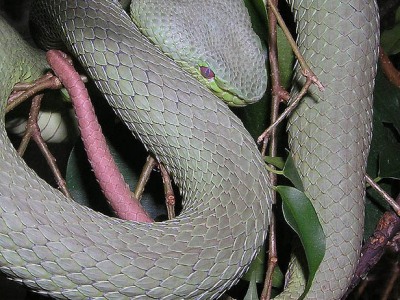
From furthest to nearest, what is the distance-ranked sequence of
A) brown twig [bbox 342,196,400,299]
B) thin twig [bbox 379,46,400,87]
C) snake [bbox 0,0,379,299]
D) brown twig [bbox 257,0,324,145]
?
thin twig [bbox 379,46,400,87], brown twig [bbox 342,196,400,299], brown twig [bbox 257,0,324,145], snake [bbox 0,0,379,299]

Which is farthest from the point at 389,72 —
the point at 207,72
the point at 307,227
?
the point at 307,227

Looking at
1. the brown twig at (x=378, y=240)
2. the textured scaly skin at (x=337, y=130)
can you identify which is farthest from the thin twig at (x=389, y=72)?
the brown twig at (x=378, y=240)

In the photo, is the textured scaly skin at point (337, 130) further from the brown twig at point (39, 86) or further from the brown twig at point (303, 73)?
the brown twig at point (39, 86)

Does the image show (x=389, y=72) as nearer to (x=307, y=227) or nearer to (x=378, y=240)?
(x=378, y=240)

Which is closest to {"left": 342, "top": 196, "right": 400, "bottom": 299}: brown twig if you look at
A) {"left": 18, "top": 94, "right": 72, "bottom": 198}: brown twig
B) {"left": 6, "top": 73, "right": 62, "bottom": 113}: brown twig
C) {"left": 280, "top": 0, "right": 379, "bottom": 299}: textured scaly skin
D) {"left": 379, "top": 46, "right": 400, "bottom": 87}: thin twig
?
{"left": 280, "top": 0, "right": 379, "bottom": 299}: textured scaly skin

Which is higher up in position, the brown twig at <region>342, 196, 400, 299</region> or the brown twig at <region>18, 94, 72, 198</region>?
the brown twig at <region>18, 94, 72, 198</region>

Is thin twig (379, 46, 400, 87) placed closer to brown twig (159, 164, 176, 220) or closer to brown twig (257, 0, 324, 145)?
brown twig (257, 0, 324, 145)

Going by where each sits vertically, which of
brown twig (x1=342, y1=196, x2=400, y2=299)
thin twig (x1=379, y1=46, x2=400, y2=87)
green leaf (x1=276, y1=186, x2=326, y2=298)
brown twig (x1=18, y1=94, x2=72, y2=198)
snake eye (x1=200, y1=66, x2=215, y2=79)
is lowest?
brown twig (x1=342, y1=196, x2=400, y2=299)
